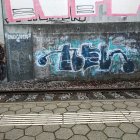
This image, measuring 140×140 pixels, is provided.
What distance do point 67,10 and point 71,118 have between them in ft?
15.4

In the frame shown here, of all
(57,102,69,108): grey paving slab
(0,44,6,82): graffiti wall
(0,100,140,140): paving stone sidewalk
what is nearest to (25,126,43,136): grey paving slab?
(0,100,140,140): paving stone sidewalk

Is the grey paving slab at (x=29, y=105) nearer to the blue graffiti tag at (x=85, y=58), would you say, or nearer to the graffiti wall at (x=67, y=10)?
the blue graffiti tag at (x=85, y=58)

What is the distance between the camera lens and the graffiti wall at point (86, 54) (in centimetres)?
905

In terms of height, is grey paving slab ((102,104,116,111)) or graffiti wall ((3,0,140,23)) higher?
graffiti wall ((3,0,140,23))

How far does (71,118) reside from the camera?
590 cm

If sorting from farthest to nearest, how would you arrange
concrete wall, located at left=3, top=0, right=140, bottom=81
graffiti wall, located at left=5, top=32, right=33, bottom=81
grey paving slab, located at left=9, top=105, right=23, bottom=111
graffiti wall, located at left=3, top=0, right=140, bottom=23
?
graffiti wall, located at left=5, top=32, right=33, bottom=81, concrete wall, located at left=3, top=0, right=140, bottom=81, graffiti wall, located at left=3, top=0, right=140, bottom=23, grey paving slab, located at left=9, top=105, right=23, bottom=111

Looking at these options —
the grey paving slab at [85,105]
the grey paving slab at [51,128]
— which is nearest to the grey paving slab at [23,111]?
the grey paving slab at [51,128]

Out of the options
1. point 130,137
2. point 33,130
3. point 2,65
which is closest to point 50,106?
point 33,130

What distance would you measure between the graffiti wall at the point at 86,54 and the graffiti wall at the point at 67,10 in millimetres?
692

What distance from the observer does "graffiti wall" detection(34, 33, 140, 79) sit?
9.05m

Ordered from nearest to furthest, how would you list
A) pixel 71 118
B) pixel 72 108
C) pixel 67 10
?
pixel 71 118 < pixel 72 108 < pixel 67 10

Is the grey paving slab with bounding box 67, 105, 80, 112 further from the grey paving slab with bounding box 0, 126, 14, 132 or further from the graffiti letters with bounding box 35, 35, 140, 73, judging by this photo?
the graffiti letters with bounding box 35, 35, 140, 73

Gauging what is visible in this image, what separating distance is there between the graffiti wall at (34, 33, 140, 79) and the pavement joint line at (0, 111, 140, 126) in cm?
344

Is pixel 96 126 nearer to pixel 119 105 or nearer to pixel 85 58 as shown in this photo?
pixel 119 105
